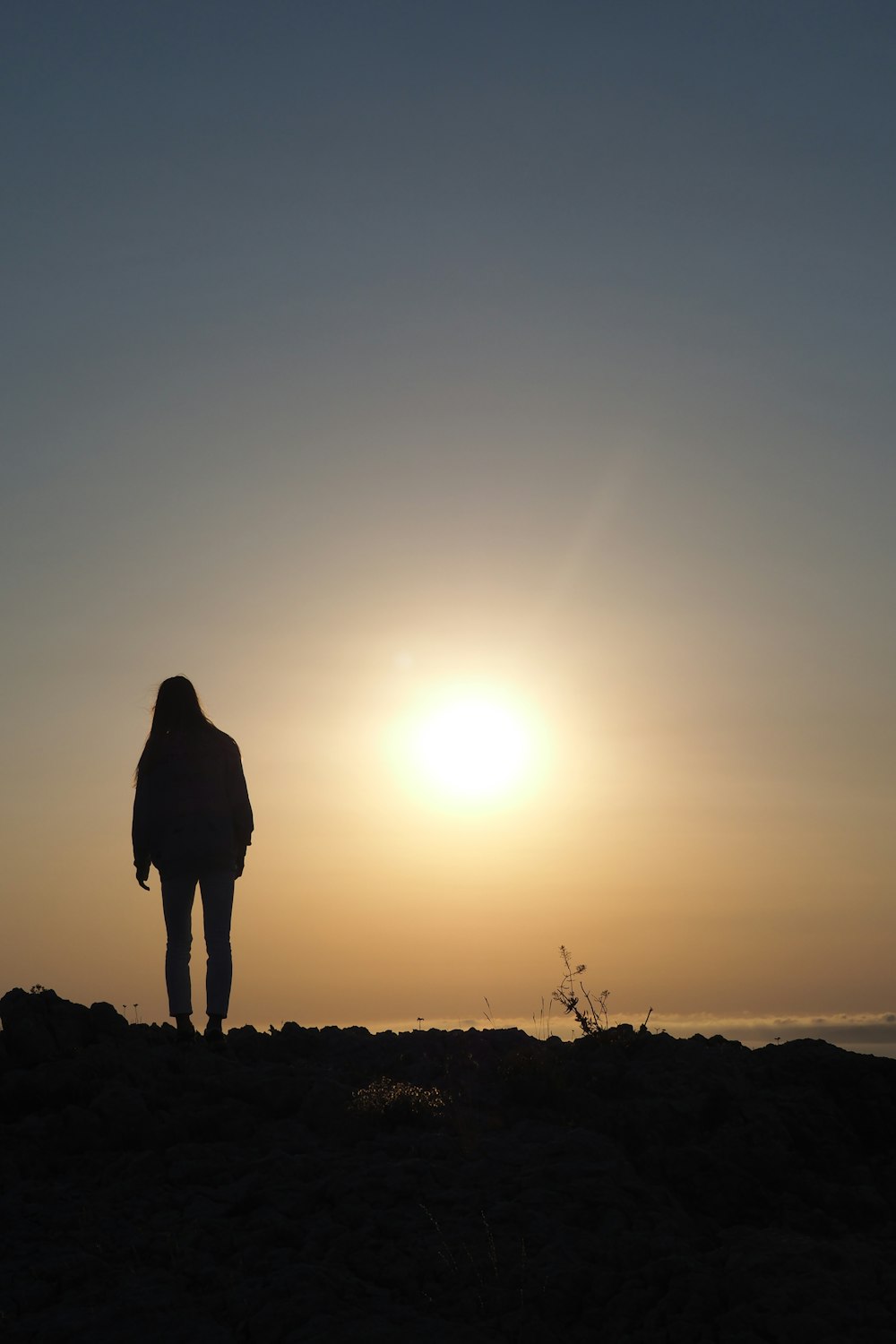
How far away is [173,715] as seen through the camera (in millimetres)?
9820

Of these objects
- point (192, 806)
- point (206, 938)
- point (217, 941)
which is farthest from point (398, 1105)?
point (192, 806)

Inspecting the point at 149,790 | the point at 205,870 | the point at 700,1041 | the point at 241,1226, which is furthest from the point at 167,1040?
the point at 700,1041

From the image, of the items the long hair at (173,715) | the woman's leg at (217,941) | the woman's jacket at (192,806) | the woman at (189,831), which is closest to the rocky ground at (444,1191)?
the woman's leg at (217,941)

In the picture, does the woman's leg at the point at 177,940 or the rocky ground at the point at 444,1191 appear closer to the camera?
the rocky ground at the point at 444,1191

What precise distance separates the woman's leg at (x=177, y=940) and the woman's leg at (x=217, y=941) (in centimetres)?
14

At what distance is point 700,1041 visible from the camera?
9.28 m

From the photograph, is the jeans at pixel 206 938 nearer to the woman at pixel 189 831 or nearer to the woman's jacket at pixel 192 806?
the woman at pixel 189 831

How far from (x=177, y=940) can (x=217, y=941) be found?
0.33 m

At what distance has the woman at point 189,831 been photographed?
9289 mm

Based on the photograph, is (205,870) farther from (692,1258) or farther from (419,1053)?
(692,1258)

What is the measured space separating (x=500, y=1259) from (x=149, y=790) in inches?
203

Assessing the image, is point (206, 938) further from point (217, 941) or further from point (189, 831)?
point (189, 831)

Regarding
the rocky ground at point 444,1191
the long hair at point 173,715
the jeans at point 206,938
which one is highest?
the long hair at point 173,715

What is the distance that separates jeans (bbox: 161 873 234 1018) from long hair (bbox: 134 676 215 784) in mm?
1119
